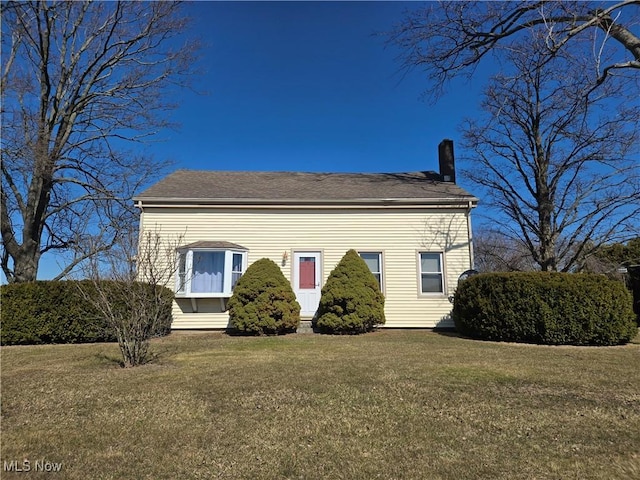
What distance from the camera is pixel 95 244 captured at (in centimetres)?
748

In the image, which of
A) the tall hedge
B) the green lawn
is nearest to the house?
the tall hedge

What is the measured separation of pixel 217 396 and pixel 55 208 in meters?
15.0

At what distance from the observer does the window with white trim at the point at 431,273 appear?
1296 cm

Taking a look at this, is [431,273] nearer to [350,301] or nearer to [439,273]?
[439,273]

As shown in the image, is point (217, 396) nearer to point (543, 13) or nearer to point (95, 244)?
point (95, 244)

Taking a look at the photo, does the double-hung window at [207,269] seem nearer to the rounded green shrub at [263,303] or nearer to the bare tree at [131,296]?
the rounded green shrub at [263,303]

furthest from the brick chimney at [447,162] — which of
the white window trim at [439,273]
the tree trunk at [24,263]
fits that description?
the tree trunk at [24,263]

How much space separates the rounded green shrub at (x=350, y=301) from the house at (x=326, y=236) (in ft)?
Result: 3.71

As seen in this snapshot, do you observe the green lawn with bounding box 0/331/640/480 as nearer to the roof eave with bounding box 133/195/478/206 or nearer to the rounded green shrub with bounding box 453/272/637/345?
the rounded green shrub with bounding box 453/272/637/345

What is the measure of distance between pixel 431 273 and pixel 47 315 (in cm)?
1132

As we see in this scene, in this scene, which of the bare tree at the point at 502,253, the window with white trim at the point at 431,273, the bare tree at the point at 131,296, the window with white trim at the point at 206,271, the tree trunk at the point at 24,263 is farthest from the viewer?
the bare tree at the point at 502,253

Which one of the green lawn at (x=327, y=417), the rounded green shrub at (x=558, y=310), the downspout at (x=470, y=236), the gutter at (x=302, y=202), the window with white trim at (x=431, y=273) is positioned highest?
the gutter at (x=302, y=202)

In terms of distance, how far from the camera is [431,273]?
13023mm

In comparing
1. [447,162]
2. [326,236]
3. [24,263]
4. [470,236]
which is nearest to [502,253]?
[447,162]
